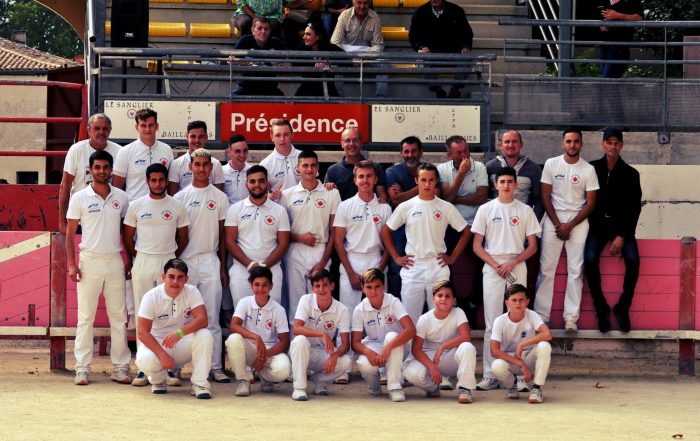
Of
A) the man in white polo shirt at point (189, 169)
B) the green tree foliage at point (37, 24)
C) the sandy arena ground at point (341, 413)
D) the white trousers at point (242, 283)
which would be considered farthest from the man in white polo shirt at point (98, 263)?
the green tree foliage at point (37, 24)

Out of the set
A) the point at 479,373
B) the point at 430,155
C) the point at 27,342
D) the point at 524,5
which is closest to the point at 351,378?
the point at 479,373

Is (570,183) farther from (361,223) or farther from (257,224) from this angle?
(257,224)

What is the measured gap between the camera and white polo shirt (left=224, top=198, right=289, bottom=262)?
12.6 m

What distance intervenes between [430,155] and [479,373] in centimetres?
355

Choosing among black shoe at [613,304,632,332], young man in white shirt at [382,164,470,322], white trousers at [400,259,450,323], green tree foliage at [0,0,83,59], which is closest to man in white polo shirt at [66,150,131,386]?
young man in white shirt at [382,164,470,322]

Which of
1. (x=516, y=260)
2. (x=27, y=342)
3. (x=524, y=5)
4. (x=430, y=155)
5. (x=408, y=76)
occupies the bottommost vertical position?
(x=27, y=342)

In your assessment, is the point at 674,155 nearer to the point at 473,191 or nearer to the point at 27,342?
the point at 473,191

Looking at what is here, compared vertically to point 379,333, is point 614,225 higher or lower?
higher

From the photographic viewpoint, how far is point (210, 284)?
1254 centimetres

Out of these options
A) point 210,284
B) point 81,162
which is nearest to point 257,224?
point 210,284

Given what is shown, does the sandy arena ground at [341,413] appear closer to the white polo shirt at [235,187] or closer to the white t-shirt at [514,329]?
the white t-shirt at [514,329]

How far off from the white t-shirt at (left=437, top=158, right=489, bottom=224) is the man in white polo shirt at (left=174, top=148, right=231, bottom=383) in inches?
89.2

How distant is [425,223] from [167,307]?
255 centimetres

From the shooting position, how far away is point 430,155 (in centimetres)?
1605
